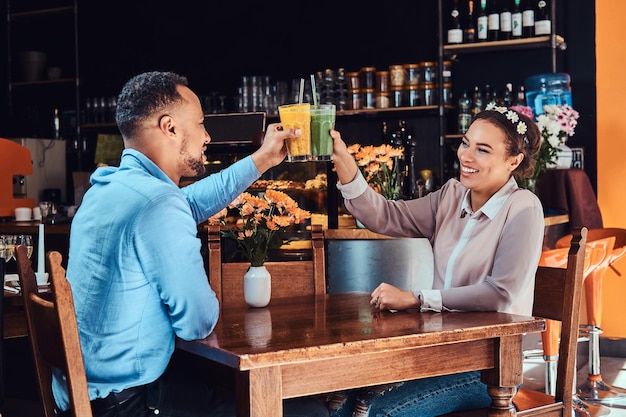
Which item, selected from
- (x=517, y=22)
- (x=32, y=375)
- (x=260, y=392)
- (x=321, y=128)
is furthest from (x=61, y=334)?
(x=517, y=22)

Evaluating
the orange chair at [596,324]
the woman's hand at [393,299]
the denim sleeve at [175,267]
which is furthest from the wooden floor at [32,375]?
the woman's hand at [393,299]

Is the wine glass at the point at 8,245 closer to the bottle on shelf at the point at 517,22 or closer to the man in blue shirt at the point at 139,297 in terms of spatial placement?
the man in blue shirt at the point at 139,297

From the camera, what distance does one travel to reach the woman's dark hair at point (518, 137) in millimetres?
2666

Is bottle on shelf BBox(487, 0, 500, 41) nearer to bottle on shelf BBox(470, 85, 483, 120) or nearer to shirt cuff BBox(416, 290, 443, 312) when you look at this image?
bottle on shelf BBox(470, 85, 483, 120)

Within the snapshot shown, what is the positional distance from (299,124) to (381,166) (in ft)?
6.71

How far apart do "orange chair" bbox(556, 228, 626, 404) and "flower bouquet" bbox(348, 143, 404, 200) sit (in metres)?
1.06

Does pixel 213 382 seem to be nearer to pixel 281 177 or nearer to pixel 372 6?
pixel 281 177

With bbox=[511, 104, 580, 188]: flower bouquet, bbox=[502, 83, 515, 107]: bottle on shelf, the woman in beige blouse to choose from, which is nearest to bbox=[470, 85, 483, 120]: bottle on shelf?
bbox=[502, 83, 515, 107]: bottle on shelf

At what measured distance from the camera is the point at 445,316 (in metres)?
2.19

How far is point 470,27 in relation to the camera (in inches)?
250

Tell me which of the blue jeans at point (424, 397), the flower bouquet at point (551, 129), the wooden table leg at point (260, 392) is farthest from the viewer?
the flower bouquet at point (551, 129)

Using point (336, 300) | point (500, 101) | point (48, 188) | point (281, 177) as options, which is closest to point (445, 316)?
point (336, 300)

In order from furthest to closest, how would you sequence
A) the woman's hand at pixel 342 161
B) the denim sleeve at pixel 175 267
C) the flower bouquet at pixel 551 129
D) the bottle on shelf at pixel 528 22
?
the bottle on shelf at pixel 528 22
the flower bouquet at pixel 551 129
the woman's hand at pixel 342 161
the denim sleeve at pixel 175 267

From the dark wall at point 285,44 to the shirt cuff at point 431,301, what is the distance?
4101mm
